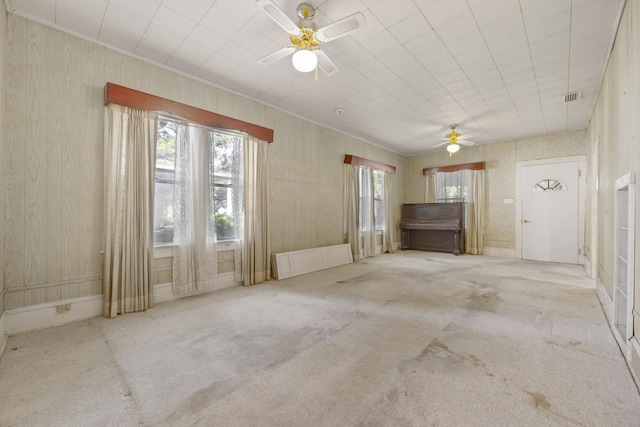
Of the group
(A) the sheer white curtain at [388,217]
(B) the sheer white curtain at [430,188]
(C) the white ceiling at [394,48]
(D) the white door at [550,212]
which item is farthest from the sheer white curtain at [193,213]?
(D) the white door at [550,212]

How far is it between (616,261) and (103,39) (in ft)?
18.0

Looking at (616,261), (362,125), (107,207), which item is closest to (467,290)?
(616,261)

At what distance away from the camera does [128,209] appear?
9.58 ft

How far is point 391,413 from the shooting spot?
1441 millimetres

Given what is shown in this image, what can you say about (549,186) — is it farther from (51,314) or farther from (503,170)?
(51,314)

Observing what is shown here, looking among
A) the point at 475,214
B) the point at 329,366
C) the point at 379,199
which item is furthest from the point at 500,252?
the point at 329,366

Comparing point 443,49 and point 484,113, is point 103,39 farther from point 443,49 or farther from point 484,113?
point 484,113

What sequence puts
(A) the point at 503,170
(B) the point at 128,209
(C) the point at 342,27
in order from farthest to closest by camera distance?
(A) the point at 503,170 < (B) the point at 128,209 < (C) the point at 342,27

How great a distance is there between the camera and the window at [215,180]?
3.35 m

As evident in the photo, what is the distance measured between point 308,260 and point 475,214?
4650mm

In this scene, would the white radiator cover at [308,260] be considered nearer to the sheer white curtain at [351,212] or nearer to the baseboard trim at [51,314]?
the sheer white curtain at [351,212]

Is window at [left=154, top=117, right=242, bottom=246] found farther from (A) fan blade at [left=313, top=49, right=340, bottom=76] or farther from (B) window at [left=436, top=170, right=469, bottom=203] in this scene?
(B) window at [left=436, top=170, right=469, bottom=203]

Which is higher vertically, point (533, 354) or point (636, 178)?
point (636, 178)

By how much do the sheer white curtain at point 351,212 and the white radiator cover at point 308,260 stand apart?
0.60ft
